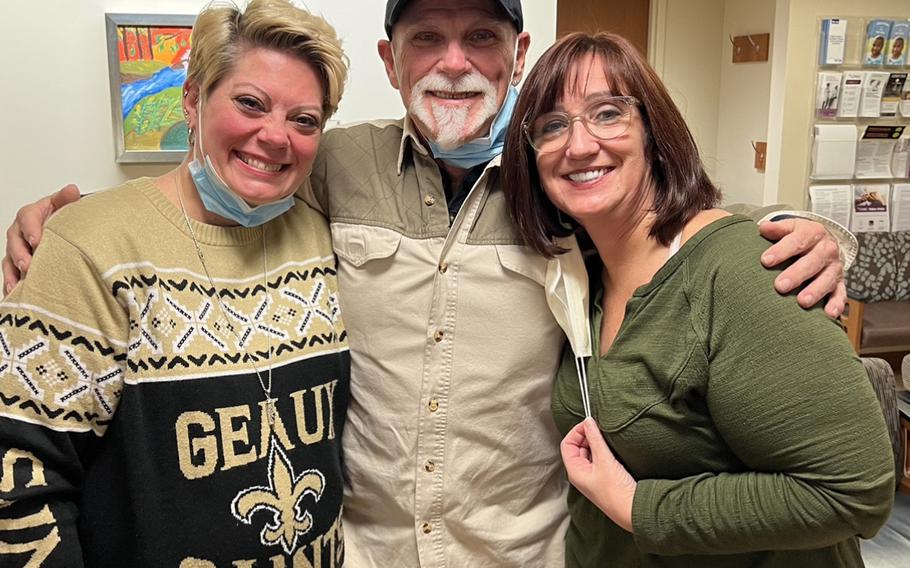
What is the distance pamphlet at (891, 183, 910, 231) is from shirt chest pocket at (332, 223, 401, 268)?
4.67 m

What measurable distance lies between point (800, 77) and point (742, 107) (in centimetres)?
53

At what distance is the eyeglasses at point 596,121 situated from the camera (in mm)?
1290

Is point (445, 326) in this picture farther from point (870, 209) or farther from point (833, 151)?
point (870, 209)

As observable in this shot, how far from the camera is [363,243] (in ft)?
4.65

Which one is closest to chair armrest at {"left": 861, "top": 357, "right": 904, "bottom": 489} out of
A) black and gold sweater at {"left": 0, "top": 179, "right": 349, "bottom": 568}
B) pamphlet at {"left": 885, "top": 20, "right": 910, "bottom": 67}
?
black and gold sweater at {"left": 0, "top": 179, "right": 349, "bottom": 568}

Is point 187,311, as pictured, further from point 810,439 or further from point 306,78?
point 810,439

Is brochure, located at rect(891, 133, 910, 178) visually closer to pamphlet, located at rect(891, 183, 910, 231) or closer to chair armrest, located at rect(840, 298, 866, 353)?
pamphlet, located at rect(891, 183, 910, 231)

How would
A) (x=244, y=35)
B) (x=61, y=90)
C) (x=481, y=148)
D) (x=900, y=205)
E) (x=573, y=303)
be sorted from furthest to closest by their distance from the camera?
1. (x=900, y=205)
2. (x=61, y=90)
3. (x=481, y=148)
4. (x=573, y=303)
5. (x=244, y=35)

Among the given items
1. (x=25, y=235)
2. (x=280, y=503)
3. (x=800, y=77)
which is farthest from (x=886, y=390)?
(x=800, y=77)

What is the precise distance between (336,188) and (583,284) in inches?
19.4

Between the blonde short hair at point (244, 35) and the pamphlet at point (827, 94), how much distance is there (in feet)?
14.1

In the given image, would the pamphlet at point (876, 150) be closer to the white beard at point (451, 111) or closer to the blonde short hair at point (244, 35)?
the white beard at point (451, 111)

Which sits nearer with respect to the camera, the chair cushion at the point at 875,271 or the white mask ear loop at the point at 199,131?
the white mask ear loop at the point at 199,131

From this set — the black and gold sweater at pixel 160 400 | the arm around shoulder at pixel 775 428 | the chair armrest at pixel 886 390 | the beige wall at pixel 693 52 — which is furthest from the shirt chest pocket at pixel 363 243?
the beige wall at pixel 693 52
